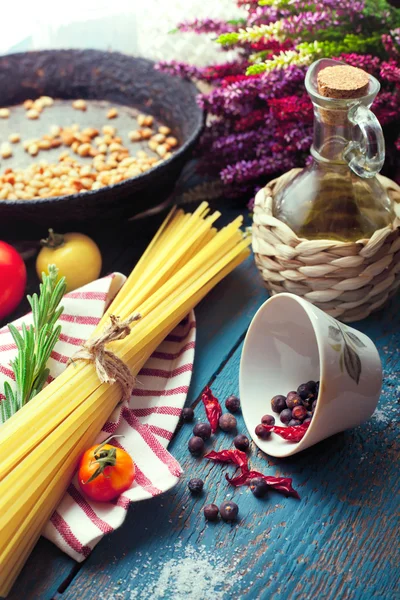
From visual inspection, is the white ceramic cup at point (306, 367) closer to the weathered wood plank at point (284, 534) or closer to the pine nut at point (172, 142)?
the weathered wood plank at point (284, 534)

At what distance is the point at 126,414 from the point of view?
1.09 metres

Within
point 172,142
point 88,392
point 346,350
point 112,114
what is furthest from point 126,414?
point 112,114

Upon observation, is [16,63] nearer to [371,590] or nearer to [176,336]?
[176,336]

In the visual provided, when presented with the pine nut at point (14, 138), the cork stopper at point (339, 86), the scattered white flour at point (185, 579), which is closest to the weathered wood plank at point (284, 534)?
the scattered white flour at point (185, 579)

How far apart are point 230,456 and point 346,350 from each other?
0.24 m

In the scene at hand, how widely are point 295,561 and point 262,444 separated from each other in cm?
18

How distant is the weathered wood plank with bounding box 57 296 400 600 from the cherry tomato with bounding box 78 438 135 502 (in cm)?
5

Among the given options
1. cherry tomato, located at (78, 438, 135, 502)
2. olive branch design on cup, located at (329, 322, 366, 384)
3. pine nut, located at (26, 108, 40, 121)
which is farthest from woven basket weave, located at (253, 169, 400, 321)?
pine nut, located at (26, 108, 40, 121)

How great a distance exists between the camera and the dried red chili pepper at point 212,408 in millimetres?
1092

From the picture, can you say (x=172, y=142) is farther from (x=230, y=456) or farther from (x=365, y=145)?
(x=230, y=456)

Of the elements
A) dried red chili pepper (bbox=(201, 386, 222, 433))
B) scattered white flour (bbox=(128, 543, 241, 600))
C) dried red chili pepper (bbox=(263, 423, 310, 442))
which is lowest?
scattered white flour (bbox=(128, 543, 241, 600))

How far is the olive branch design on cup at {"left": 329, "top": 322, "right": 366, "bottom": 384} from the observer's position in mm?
943

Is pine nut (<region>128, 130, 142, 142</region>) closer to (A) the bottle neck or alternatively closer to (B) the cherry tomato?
(A) the bottle neck

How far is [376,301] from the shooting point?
1.23 m
